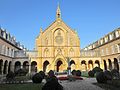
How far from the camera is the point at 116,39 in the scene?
41.2 m

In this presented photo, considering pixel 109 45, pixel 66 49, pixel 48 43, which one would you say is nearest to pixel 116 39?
pixel 109 45

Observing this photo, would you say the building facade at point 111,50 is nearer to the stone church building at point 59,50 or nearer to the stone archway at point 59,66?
the stone church building at point 59,50

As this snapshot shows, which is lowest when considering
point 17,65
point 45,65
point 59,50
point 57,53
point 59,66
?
point 59,66

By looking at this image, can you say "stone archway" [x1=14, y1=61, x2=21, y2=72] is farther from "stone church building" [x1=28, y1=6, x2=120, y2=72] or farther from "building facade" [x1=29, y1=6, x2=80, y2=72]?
"building facade" [x1=29, y1=6, x2=80, y2=72]

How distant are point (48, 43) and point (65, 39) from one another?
19.7 feet

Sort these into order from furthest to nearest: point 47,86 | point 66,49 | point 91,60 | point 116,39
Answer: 1. point 91,60
2. point 66,49
3. point 116,39
4. point 47,86

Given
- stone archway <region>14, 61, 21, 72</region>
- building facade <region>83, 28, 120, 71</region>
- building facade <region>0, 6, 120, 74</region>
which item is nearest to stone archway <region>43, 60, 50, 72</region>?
building facade <region>0, 6, 120, 74</region>

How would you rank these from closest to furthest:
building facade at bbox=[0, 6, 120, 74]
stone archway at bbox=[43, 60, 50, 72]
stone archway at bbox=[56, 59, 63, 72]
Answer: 1. building facade at bbox=[0, 6, 120, 74]
2. stone archway at bbox=[56, 59, 63, 72]
3. stone archway at bbox=[43, 60, 50, 72]

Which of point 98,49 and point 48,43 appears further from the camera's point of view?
point 98,49

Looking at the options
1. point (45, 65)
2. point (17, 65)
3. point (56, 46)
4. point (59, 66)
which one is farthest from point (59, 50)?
point (17, 65)

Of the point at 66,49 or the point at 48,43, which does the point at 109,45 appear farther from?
the point at 48,43

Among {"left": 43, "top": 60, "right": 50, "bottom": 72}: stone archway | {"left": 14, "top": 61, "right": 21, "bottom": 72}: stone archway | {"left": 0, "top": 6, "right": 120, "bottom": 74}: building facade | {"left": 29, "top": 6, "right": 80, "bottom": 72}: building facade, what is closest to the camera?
{"left": 0, "top": 6, "right": 120, "bottom": 74}: building facade

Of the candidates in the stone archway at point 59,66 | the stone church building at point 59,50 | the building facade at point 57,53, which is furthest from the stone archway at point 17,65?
the stone archway at point 59,66

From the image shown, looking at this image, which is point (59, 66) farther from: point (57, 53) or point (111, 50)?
point (111, 50)
